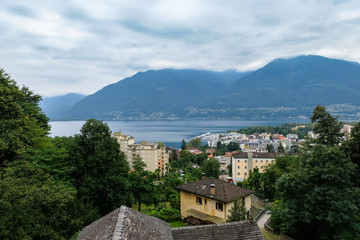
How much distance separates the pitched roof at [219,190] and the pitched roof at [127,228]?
1098cm

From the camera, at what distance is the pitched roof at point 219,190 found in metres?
19.8

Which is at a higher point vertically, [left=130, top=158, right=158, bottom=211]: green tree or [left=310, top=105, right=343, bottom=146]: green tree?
[left=310, top=105, right=343, bottom=146]: green tree

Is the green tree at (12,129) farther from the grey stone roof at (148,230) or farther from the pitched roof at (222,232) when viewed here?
the pitched roof at (222,232)

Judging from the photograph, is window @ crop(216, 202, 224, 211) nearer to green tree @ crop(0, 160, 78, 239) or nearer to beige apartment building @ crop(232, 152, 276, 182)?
green tree @ crop(0, 160, 78, 239)

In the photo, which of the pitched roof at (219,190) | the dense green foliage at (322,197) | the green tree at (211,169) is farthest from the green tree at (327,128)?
the green tree at (211,169)

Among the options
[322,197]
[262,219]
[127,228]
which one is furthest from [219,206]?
[127,228]

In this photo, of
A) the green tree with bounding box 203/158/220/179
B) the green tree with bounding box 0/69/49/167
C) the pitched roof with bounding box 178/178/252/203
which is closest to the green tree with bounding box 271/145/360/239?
the pitched roof with bounding box 178/178/252/203

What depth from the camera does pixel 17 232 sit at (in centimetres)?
895

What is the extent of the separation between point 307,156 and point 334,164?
194 cm

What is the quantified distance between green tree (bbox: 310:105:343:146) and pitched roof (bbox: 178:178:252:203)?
7.55m

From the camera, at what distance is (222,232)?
31.3 feet

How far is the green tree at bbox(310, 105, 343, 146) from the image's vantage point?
19516 millimetres

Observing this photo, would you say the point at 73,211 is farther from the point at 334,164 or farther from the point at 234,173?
the point at 234,173

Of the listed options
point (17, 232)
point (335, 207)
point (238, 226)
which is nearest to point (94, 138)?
point (17, 232)
